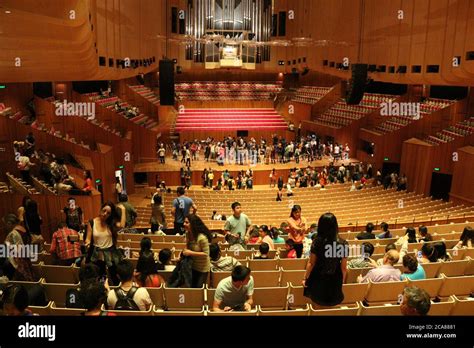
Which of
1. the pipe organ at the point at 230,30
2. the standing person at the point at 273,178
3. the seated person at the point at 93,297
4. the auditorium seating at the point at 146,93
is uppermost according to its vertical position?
the pipe organ at the point at 230,30

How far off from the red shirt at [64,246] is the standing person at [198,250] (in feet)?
5.49

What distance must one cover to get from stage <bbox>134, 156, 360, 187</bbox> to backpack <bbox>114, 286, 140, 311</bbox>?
1378 centimetres

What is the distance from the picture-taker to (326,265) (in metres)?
2.94

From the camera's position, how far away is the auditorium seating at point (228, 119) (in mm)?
22359

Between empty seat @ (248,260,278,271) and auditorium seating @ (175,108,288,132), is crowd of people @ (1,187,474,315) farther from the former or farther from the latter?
auditorium seating @ (175,108,288,132)

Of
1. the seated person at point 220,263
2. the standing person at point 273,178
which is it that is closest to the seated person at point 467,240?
the seated person at point 220,263

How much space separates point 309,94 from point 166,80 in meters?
14.1

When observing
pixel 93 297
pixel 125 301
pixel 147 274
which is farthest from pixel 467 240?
pixel 93 297

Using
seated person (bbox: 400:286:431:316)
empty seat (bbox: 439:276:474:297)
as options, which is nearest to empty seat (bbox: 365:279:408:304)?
empty seat (bbox: 439:276:474:297)

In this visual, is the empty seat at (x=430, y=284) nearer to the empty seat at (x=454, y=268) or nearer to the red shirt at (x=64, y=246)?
the empty seat at (x=454, y=268)

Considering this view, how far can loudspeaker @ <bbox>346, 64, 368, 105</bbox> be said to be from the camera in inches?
493

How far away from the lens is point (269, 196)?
14.5 meters

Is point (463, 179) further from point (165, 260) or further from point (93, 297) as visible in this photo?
point (93, 297)
